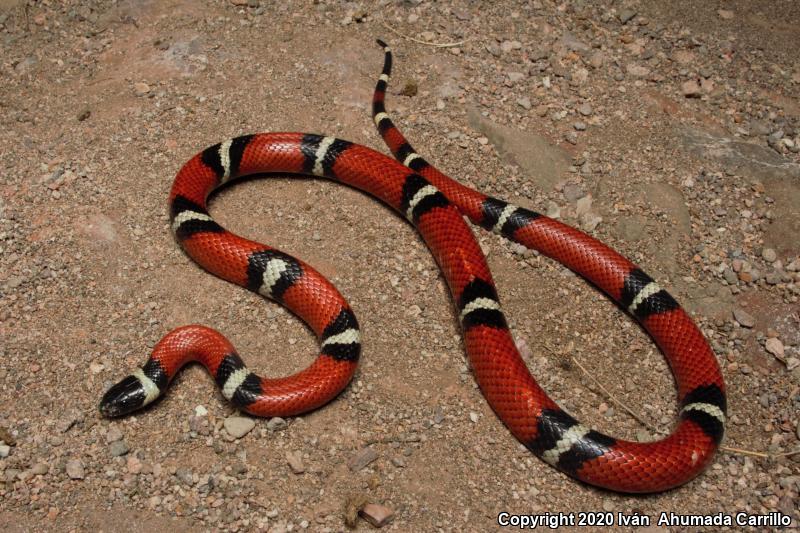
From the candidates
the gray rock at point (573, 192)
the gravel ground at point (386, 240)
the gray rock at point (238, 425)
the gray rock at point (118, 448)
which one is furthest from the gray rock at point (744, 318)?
the gray rock at point (118, 448)

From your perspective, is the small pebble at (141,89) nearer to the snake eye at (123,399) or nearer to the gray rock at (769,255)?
the snake eye at (123,399)

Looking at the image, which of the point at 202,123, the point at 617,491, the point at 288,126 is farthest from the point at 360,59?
the point at 617,491

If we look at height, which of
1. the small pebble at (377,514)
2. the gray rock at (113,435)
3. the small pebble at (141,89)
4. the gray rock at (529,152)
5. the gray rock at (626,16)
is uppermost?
the gray rock at (626,16)

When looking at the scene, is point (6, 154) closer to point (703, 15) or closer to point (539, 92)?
point (539, 92)

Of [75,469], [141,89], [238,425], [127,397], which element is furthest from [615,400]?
[141,89]

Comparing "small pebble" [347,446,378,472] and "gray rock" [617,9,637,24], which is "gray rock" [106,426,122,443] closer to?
"small pebble" [347,446,378,472]

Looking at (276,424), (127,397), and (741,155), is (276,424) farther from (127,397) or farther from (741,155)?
(741,155)
